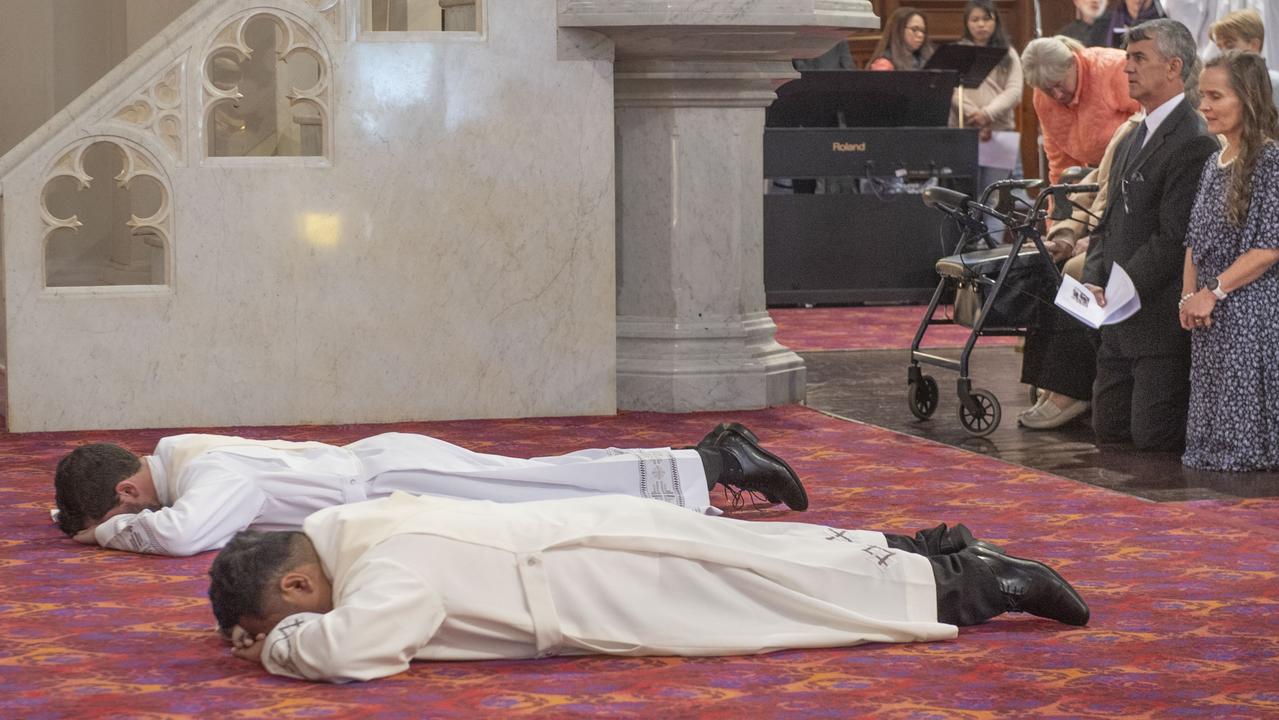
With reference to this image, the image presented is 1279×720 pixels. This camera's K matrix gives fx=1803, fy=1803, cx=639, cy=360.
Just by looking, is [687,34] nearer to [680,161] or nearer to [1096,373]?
[680,161]

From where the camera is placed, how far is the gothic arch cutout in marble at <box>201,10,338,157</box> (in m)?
6.87

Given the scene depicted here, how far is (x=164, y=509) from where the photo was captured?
14.5 ft

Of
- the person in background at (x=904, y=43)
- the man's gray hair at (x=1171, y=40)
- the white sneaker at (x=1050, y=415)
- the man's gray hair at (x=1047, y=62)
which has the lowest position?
the white sneaker at (x=1050, y=415)

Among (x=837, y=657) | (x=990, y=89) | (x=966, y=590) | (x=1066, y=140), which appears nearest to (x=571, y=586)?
(x=837, y=657)

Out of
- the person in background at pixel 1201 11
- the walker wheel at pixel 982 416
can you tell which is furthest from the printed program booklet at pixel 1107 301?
the person in background at pixel 1201 11

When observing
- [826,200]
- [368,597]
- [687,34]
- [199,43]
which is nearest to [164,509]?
[368,597]

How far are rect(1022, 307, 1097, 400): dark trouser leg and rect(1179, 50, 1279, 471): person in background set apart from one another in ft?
2.85

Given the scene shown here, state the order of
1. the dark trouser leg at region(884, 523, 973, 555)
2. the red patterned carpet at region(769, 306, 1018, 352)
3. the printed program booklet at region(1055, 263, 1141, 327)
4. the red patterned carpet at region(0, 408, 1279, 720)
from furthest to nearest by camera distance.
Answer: the red patterned carpet at region(769, 306, 1018, 352) < the printed program booklet at region(1055, 263, 1141, 327) < the dark trouser leg at region(884, 523, 973, 555) < the red patterned carpet at region(0, 408, 1279, 720)

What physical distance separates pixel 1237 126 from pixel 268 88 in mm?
4897

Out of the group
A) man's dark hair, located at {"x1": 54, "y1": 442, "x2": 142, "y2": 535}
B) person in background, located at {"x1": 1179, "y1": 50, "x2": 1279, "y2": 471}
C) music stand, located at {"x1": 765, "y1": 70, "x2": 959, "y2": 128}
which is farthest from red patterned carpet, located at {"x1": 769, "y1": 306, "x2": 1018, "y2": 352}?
man's dark hair, located at {"x1": 54, "y1": 442, "x2": 142, "y2": 535}

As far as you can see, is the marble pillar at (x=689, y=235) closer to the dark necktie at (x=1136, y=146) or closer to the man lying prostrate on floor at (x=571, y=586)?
the dark necktie at (x=1136, y=146)

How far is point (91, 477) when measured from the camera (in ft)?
14.7

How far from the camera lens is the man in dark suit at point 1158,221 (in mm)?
6289

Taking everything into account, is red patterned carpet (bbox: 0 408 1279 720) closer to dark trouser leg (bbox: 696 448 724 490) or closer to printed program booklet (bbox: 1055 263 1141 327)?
dark trouser leg (bbox: 696 448 724 490)
